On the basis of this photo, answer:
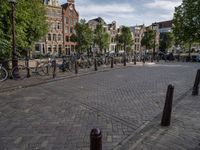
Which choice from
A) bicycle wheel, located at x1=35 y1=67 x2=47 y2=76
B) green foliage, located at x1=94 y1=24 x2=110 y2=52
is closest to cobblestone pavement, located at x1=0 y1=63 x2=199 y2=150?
bicycle wheel, located at x1=35 y1=67 x2=47 y2=76

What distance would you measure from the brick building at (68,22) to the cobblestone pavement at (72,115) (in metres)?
51.5

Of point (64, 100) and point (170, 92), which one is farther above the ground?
point (170, 92)

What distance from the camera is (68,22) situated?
6109 centimetres

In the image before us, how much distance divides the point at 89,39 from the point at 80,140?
42.0 metres

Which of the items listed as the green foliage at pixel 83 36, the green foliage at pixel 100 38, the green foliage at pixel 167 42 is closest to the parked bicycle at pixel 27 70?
the green foliage at pixel 83 36

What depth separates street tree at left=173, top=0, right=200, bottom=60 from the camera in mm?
27109

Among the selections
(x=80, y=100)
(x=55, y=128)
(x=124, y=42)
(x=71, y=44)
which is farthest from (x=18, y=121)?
(x=71, y=44)

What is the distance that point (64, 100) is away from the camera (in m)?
7.91

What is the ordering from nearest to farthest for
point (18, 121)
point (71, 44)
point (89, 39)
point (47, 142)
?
point (47, 142) → point (18, 121) → point (89, 39) → point (71, 44)

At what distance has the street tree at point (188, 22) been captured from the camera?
2711 centimetres

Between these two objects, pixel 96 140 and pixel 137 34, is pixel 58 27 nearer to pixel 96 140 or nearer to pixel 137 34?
pixel 137 34

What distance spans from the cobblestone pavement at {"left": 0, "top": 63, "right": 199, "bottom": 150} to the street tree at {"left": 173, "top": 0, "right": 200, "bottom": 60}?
19965 millimetres

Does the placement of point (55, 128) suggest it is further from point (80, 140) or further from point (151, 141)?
point (151, 141)

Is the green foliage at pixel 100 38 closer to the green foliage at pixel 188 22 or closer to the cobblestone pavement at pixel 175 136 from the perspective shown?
the green foliage at pixel 188 22
